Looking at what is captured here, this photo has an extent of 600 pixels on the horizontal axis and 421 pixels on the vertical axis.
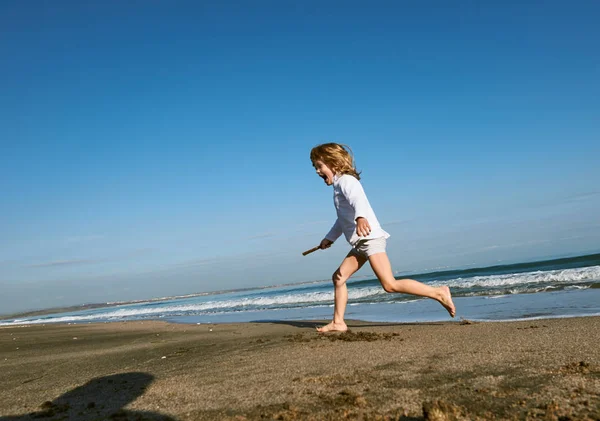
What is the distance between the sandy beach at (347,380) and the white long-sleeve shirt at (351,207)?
3.40ft

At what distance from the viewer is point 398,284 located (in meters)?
4.88

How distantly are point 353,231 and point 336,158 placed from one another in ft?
2.61

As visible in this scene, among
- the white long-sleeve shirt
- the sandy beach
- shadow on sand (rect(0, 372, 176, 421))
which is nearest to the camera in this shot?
the sandy beach

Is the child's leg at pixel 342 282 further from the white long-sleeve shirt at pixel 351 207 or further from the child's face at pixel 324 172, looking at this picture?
the child's face at pixel 324 172

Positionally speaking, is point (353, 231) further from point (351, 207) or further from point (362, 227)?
point (362, 227)

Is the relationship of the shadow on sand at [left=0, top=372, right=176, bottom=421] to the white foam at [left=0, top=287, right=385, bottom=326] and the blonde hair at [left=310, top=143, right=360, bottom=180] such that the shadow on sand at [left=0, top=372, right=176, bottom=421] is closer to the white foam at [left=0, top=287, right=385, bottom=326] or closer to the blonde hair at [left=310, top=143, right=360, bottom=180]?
the blonde hair at [left=310, top=143, right=360, bottom=180]

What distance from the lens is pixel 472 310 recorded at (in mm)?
8047

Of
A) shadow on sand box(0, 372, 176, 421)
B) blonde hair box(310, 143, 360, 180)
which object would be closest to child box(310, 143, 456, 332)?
blonde hair box(310, 143, 360, 180)

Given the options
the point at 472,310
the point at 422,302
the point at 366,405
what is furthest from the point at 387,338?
the point at 422,302

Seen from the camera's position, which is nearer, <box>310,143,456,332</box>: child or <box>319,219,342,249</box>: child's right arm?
<box>310,143,456,332</box>: child

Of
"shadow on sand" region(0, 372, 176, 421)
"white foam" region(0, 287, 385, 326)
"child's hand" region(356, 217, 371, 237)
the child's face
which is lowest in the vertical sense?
"white foam" region(0, 287, 385, 326)

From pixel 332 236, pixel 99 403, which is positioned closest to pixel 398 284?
pixel 332 236

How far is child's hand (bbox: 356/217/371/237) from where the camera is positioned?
4828mm

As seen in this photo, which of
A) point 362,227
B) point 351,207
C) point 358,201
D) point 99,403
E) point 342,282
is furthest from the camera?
point 342,282
